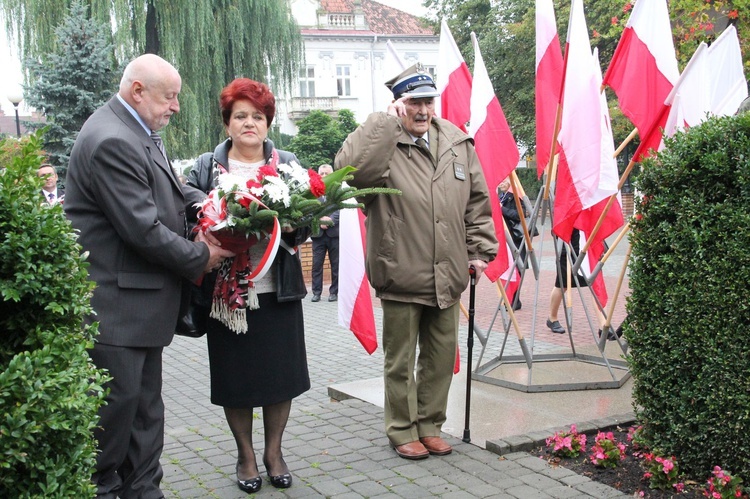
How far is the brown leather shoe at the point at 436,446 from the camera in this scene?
4625 millimetres

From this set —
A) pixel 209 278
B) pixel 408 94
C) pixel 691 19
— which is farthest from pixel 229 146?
pixel 691 19

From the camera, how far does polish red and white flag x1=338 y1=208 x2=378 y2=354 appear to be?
5.43 metres

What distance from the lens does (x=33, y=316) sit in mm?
2461

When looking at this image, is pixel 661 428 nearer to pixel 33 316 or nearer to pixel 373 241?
pixel 373 241

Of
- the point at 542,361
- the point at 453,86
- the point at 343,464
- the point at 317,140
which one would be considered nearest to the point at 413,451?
the point at 343,464

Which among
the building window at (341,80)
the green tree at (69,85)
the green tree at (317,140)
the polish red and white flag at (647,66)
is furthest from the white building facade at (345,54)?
the polish red and white flag at (647,66)

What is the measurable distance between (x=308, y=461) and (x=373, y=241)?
1.34 m

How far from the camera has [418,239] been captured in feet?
14.8

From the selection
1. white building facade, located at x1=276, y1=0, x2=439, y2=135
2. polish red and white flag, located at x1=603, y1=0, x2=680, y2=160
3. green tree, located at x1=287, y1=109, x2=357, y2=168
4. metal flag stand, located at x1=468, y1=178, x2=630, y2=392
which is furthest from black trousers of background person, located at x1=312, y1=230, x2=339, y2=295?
white building facade, located at x1=276, y1=0, x2=439, y2=135

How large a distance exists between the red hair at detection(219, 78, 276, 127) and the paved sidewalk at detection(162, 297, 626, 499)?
1.97 meters

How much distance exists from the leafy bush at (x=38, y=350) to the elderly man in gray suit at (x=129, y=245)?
80cm

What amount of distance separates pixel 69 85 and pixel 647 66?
1065 centimetres

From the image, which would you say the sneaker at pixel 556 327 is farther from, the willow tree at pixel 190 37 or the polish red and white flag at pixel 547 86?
the willow tree at pixel 190 37

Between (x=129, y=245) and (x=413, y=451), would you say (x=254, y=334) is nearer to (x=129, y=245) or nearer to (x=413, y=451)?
(x=129, y=245)
